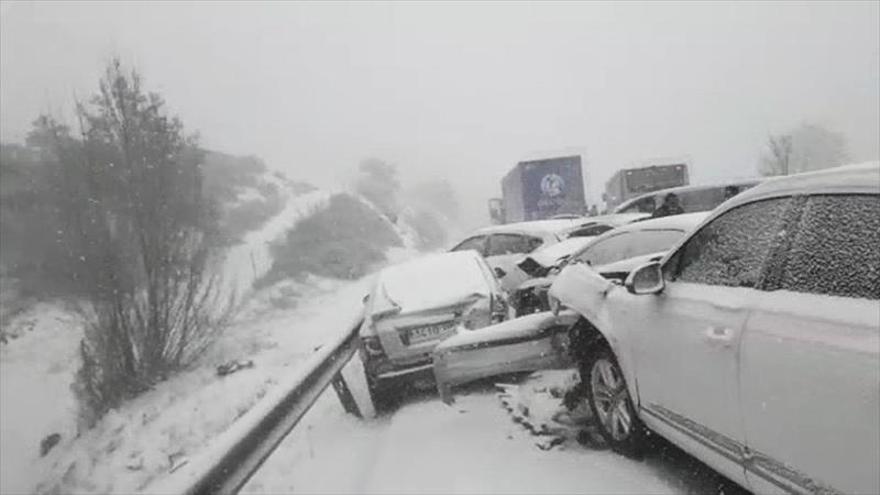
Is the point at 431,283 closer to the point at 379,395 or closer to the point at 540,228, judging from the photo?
the point at 379,395

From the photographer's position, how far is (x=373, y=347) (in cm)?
748

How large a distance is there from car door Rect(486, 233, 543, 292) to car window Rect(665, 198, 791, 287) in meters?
8.22

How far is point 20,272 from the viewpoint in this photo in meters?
32.5

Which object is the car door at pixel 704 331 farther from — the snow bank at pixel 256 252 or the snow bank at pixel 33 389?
the snow bank at pixel 256 252

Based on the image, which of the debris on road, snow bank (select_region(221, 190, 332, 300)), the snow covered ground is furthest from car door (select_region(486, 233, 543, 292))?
snow bank (select_region(221, 190, 332, 300))

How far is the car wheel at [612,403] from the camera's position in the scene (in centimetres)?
460

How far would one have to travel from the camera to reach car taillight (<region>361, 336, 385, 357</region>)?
747cm

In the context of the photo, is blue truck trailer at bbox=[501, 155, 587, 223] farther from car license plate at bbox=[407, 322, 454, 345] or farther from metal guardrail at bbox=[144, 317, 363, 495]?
metal guardrail at bbox=[144, 317, 363, 495]

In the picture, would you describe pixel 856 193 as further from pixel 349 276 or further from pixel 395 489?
pixel 349 276

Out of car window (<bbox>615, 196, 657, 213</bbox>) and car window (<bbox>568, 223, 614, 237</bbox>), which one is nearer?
car window (<bbox>568, 223, 614, 237</bbox>)

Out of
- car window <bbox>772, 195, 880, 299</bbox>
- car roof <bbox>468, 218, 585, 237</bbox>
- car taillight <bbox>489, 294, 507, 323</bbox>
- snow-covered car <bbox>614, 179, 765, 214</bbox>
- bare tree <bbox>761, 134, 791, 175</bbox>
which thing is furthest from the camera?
bare tree <bbox>761, 134, 791, 175</bbox>

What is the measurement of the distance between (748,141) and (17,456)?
9020 centimetres

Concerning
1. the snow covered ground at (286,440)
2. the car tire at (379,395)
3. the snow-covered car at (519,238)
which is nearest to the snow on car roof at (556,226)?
the snow-covered car at (519,238)

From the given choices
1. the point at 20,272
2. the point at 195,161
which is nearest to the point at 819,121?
the point at 195,161
